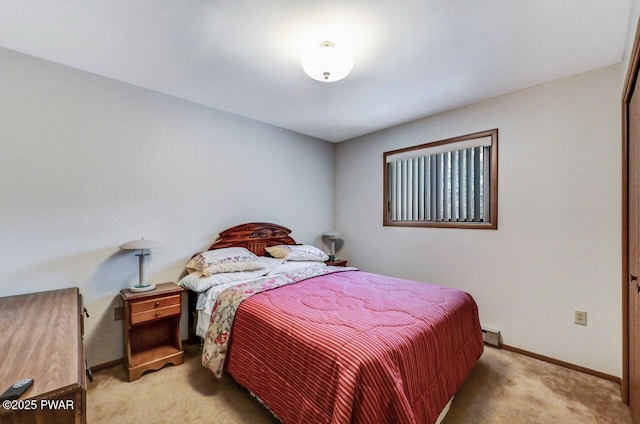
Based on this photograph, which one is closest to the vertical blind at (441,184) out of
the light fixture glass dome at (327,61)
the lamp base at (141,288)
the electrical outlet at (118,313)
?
the light fixture glass dome at (327,61)

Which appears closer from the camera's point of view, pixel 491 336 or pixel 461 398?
pixel 461 398

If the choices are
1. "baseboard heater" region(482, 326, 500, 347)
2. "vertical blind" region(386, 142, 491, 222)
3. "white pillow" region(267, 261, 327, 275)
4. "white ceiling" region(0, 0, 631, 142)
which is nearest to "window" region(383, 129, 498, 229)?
"vertical blind" region(386, 142, 491, 222)

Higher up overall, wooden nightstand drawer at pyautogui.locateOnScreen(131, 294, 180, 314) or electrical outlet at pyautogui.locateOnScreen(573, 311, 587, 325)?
wooden nightstand drawer at pyautogui.locateOnScreen(131, 294, 180, 314)

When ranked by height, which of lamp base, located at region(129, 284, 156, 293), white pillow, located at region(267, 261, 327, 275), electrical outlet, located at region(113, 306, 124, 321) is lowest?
electrical outlet, located at region(113, 306, 124, 321)

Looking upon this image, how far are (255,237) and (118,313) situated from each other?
4.83 feet

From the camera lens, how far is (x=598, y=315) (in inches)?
88.0

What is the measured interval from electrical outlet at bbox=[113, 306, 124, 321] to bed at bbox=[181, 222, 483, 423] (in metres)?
0.62

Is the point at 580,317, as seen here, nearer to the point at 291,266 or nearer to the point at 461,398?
the point at 461,398

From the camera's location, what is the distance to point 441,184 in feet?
10.7

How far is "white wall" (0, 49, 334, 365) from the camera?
6.72ft

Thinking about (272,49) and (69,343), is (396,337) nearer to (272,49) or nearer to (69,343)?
(69,343)

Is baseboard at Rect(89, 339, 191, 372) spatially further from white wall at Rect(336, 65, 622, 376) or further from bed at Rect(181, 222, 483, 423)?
white wall at Rect(336, 65, 622, 376)

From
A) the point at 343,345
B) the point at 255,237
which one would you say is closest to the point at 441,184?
the point at 255,237

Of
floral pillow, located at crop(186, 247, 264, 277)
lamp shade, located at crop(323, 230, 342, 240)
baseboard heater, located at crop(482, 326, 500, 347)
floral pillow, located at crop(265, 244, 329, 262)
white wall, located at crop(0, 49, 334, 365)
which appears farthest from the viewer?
lamp shade, located at crop(323, 230, 342, 240)
